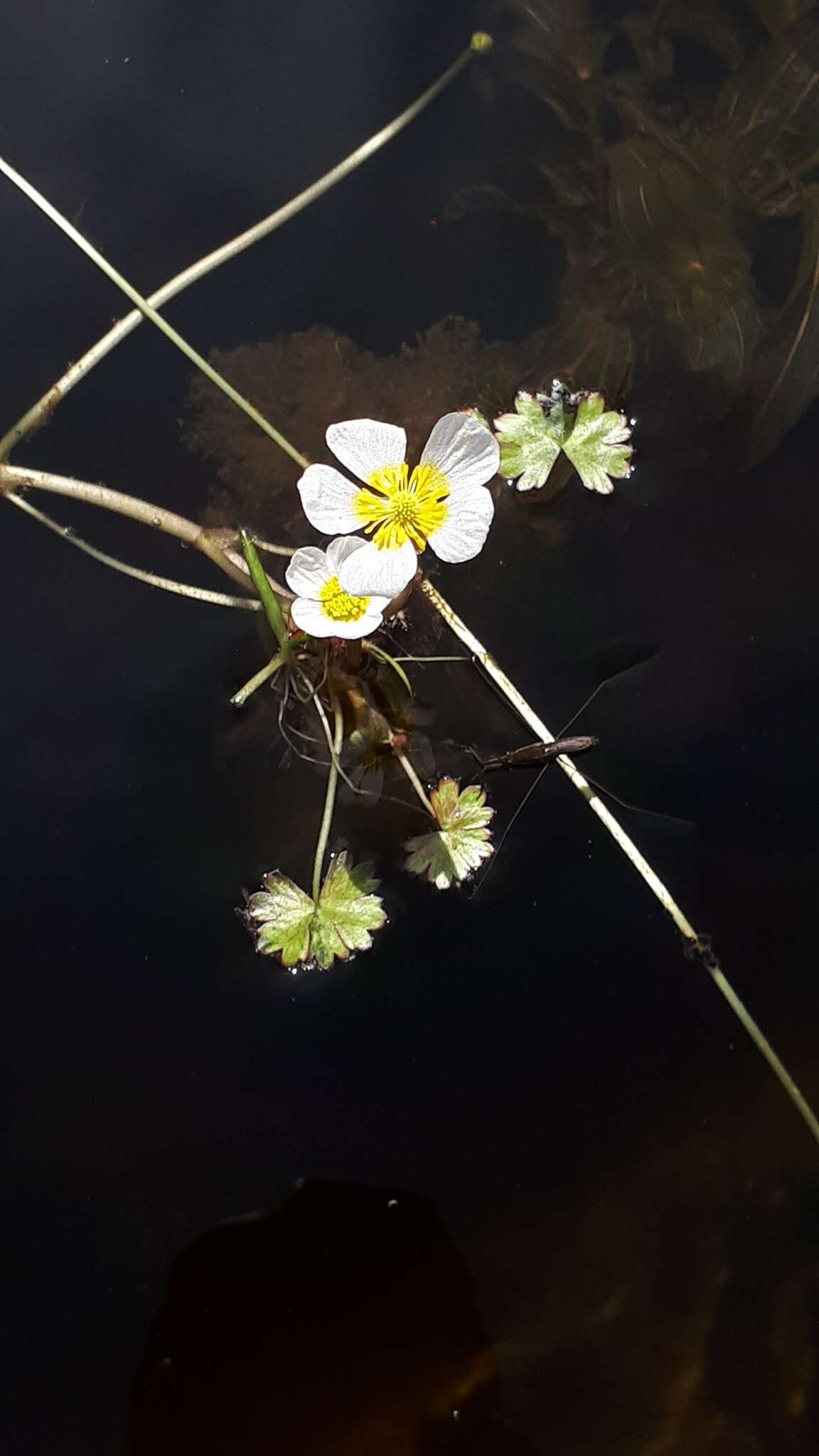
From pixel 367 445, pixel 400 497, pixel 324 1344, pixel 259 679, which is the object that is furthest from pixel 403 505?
pixel 324 1344

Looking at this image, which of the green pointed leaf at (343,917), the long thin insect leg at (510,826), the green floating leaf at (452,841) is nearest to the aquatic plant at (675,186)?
the long thin insect leg at (510,826)

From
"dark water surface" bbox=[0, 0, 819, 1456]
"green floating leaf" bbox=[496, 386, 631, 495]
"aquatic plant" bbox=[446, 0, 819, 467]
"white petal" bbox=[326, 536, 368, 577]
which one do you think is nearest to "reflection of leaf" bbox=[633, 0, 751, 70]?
"aquatic plant" bbox=[446, 0, 819, 467]

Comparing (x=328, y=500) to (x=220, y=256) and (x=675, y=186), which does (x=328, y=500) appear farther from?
(x=675, y=186)

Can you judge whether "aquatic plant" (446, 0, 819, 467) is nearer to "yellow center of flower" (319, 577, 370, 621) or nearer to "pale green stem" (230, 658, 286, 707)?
"yellow center of flower" (319, 577, 370, 621)

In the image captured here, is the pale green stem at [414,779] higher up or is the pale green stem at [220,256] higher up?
the pale green stem at [220,256]

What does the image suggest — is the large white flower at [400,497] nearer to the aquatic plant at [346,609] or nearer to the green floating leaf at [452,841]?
the aquatic plant at [346,609]
